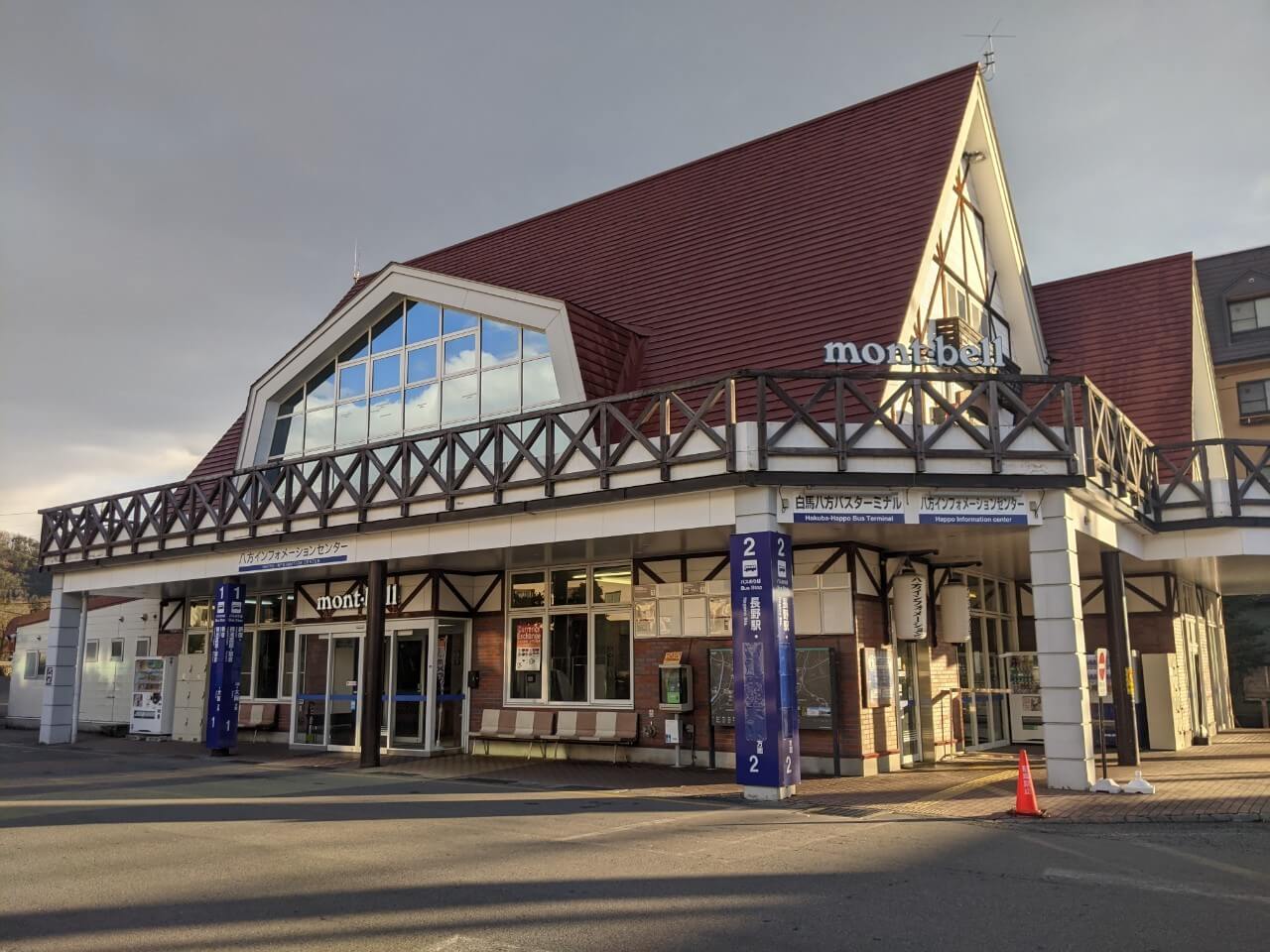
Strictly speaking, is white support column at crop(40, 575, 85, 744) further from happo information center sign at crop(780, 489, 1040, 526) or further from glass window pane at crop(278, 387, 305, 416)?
happo information center sign at crop(780, 489, 1040, 526)

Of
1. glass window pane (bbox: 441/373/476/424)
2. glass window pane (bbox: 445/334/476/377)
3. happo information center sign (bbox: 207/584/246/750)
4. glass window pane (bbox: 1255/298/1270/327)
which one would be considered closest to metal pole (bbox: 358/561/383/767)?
glass window pane (bbox: 441/373/476/424)

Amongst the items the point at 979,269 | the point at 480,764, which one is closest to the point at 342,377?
the point at 480,764

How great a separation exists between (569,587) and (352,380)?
6597 millimetres

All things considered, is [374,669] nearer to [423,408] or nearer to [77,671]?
[423,408]

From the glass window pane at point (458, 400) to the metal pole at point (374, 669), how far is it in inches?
132

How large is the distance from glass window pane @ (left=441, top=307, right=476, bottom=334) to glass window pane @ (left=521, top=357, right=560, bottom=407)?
1663 millimetres

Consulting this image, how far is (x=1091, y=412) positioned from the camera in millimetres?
14078

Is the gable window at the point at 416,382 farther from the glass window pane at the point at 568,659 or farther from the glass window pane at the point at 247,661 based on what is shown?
the glass window pane at the point at 247,661

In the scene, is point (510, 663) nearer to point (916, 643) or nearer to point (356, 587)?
point (356, 587)

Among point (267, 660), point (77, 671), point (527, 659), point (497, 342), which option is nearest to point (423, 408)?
point (497, 342)

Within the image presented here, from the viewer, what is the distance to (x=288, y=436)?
21562 millimetres

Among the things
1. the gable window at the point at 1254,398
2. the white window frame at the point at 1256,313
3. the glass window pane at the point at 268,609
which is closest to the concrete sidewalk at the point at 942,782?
the glass window pane at the point at 268,609

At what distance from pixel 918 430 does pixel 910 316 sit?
13.5 feet

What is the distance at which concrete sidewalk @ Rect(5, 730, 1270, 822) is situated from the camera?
11.2 meters
